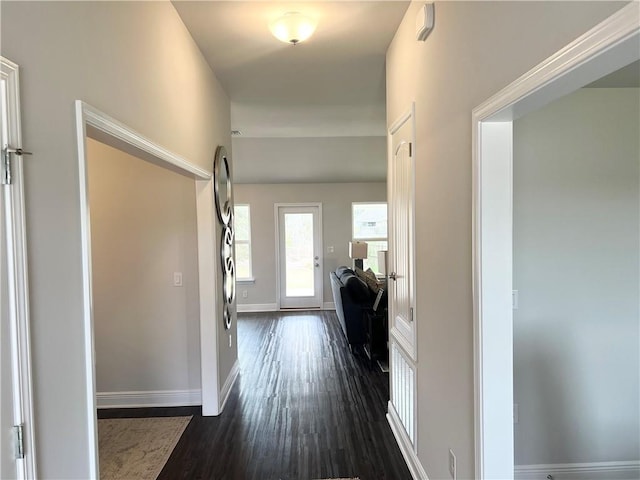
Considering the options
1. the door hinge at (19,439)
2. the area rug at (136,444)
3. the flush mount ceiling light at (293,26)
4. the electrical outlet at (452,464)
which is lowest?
the area rug at (136,444)

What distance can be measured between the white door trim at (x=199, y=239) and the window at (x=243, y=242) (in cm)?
406

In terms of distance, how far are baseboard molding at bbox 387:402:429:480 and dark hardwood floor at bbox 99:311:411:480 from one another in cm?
4

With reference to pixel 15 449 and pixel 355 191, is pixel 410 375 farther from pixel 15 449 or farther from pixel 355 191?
pixel 355 191

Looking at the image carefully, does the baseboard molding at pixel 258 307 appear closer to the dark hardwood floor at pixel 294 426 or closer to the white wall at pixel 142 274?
the dark hardwood floor at pixel 294 426

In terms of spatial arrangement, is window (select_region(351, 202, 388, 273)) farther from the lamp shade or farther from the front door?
the front door

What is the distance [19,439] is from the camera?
100 centimetres

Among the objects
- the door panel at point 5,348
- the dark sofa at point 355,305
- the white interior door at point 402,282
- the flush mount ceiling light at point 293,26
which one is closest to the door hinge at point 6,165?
the door panel at point 5,348

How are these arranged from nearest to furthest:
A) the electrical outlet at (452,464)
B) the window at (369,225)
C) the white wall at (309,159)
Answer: the electrical outlet at (452,464) < the white wall at (309,159) < the window at (369,225)

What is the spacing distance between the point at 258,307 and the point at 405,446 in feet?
16.3

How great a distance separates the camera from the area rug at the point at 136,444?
7.82 ft

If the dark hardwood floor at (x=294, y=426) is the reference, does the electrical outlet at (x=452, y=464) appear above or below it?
above

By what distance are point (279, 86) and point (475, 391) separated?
301 cm

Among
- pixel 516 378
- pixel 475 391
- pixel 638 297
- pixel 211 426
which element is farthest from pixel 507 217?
pixel 211 426

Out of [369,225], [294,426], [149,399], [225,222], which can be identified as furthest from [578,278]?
[369,225]
